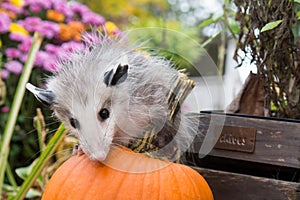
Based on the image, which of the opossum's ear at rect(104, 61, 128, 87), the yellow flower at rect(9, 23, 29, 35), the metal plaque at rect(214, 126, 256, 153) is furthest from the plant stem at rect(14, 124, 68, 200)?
the yellow flower at rect(9, 23, 29, 35)

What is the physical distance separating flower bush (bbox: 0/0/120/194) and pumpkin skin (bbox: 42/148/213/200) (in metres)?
1.30

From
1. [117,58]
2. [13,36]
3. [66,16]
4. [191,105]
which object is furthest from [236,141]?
[66,16]

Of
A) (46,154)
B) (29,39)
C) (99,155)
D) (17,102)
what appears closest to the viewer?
(99,155)

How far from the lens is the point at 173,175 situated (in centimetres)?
104

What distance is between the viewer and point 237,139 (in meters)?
1.19

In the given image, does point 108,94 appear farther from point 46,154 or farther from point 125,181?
point 46,154

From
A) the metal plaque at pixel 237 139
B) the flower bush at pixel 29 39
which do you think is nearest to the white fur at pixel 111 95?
the metal plaque at pixel 237 139

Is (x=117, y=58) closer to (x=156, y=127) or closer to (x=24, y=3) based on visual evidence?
(x=156, y=127)

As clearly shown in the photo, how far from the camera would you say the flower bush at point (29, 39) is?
96.3 inches

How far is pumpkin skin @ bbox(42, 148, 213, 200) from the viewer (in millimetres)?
1004

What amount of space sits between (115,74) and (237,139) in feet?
1.25

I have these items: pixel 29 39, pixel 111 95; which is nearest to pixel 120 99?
pixel 111 95

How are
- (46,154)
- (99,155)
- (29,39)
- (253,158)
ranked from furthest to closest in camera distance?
(29,39), (46,154), (253,158), (99,155)

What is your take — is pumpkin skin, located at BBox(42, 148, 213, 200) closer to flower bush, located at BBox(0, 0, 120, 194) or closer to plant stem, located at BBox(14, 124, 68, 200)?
plant stem, located at BBox(14, 124, 68, 200)
